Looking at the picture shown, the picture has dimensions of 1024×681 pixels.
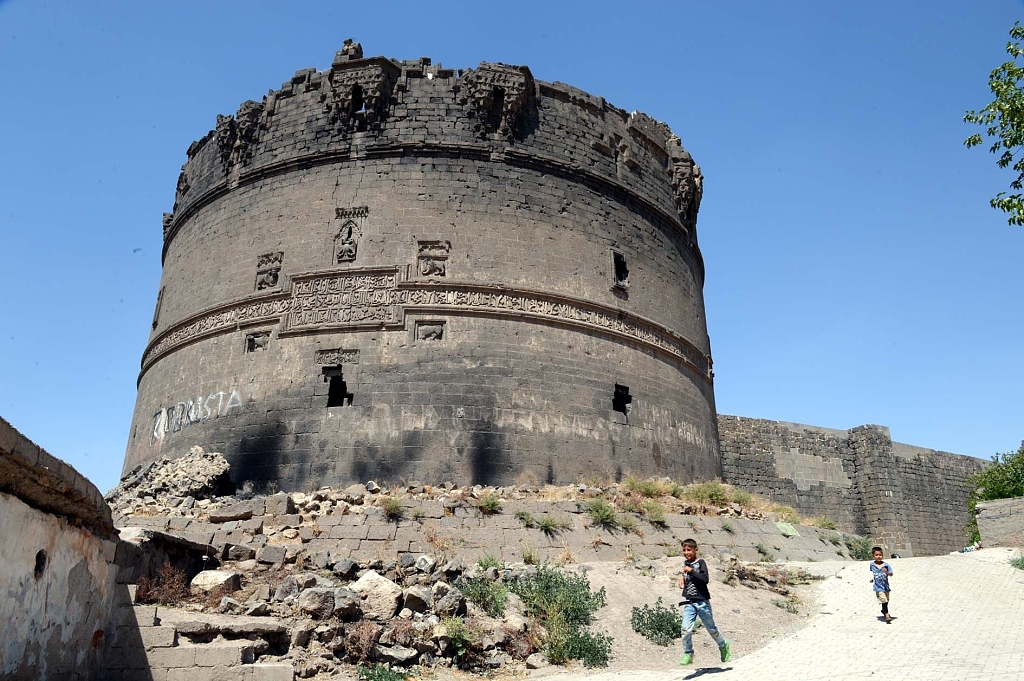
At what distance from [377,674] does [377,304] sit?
7.26m

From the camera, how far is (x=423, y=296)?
13.1m

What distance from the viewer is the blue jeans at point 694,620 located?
671cm

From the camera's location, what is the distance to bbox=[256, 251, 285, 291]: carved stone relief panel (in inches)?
539

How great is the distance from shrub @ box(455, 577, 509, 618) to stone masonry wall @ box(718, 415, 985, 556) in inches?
506

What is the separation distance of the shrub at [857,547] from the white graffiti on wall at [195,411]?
10476 mm

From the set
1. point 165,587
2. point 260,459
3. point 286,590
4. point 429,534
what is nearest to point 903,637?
point 429,534

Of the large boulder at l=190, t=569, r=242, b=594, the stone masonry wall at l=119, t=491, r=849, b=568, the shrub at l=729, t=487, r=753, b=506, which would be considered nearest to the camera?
the large boulder at l=190, t=569, r=242, b=594

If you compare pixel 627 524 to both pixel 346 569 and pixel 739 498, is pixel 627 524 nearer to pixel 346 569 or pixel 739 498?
pixel 739 498

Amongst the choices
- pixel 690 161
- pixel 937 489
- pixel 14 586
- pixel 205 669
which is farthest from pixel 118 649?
pixel 937 489

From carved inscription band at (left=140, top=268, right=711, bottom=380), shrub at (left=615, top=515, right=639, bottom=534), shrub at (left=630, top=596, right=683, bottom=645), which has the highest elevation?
carved inscription band at (left=140, top=268, right=711, bottom=380)

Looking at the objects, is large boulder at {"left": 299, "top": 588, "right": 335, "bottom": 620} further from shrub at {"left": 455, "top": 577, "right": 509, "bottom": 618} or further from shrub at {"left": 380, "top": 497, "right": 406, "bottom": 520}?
shrub at {"left": 380, "top": 497, "right": 406, "bottom": 520}

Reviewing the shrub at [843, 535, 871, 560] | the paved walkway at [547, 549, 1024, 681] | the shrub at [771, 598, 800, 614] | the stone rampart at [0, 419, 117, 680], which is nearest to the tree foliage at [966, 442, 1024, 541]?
the shrub at [843, 535, 871, 560]

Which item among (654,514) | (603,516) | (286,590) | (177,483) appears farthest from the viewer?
(177,483)

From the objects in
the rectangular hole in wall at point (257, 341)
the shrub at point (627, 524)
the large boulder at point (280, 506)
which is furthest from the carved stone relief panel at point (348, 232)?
the shrub at point (627, 524)
